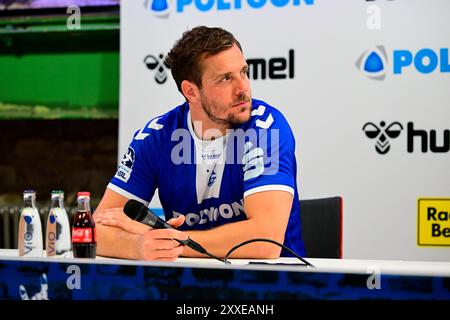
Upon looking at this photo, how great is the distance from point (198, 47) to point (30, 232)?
0.85 metres

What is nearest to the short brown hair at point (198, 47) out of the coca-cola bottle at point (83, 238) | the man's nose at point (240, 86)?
the man's nose at point (240, 86)

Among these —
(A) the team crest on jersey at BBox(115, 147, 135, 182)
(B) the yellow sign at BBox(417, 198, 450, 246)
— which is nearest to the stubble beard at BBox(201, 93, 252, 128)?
(A) the team crest on jersey at BBox(115, 147, 135, 182)

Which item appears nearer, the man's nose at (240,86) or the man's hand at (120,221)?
the man's hand at (120,221)

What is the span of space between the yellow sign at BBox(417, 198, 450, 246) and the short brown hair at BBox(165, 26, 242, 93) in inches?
44.2

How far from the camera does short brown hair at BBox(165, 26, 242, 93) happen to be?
2.04 meters

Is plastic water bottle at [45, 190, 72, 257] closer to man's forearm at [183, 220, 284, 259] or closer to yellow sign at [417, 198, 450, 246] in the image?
man's forearm at [183, 220, 284, 259]

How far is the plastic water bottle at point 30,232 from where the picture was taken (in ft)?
5.02

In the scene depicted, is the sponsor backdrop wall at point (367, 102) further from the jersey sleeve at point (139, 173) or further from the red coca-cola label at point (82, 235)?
the red coca-cola label at point (82, 235)

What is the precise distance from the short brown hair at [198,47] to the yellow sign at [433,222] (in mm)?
1124

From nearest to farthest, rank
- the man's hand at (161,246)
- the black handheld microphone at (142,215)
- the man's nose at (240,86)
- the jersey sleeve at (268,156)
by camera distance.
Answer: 1. the black handheld microphone at (142,215)
2. the man's hand at (161,246)
3. the jersey sleeve at (268,156)
4. the man's nose at (240,86)

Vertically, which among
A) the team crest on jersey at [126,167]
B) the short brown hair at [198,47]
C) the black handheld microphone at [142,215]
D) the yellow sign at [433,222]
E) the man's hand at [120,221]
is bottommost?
the yellow sign at [433,222]

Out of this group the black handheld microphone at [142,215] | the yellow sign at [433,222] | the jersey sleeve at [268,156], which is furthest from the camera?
the yellow sign at [433,222]

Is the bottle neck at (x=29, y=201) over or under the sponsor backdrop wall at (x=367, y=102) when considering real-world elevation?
under
